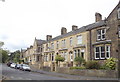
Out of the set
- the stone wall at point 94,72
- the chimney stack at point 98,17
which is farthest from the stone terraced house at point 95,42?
the stone wall at point 94,72

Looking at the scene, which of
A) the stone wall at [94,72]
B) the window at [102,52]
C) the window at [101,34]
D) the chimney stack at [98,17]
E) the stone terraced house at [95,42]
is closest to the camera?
the stone wall at [94,72]

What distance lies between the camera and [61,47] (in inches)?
1740

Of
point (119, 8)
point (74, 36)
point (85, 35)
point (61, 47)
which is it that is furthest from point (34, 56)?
point (119, 8)

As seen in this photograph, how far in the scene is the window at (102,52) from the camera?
30.1 meters

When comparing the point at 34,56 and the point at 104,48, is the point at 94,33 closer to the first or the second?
the point at 104,48

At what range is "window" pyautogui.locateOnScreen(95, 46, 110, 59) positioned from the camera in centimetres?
3011

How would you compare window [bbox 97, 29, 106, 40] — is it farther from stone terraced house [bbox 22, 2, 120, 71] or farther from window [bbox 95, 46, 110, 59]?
window [bbox 95, 46, 110, 59]

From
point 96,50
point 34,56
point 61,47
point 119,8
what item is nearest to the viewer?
point 119,8

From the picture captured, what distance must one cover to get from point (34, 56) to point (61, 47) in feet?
72.2

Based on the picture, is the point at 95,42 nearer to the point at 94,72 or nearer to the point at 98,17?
the point at 94,72

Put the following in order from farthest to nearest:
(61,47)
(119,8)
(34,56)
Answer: (34,56) < (61,47) < (119,8)

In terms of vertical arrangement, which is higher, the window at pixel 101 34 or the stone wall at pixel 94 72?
the window at pixel 101 34

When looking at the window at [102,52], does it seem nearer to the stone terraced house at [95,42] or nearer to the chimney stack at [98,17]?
the stone terraced house at [95,42]

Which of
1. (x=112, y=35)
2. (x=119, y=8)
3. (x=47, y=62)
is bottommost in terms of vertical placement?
(x=47, y=62)
